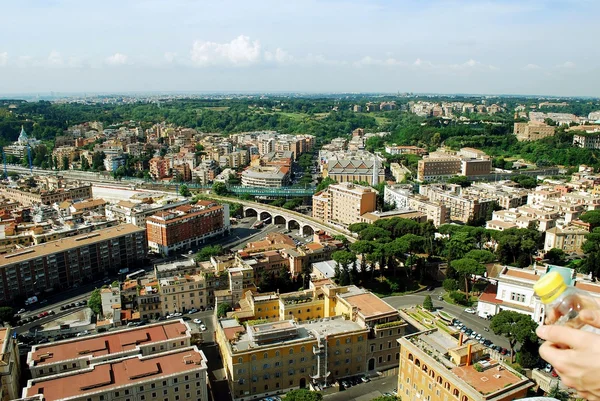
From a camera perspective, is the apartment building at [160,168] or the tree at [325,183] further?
the apartment building at [160,168]

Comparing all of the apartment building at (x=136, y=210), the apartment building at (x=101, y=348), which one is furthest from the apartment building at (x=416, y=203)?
the apartment building at (x=101, y=348)

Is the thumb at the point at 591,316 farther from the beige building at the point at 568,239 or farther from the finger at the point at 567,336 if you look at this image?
the beige building at the point at 568,239

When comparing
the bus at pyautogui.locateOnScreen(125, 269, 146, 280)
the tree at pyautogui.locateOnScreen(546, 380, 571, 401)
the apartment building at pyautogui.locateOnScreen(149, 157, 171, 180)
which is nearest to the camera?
the tree at pyautogui.locateOnScreen(546, 380, 571, 401)

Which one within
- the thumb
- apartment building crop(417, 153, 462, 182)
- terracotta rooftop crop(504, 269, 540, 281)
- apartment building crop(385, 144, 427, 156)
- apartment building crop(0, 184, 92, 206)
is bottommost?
terracotta rooftop crop(504, 269, 540, 281)

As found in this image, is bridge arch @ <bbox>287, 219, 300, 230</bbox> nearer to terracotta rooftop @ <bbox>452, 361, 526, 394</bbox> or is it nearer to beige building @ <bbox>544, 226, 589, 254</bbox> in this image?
beige building @ <bbox>544, 226, 589, 254</bbox>

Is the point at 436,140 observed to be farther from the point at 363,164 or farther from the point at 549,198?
the point at 549,198

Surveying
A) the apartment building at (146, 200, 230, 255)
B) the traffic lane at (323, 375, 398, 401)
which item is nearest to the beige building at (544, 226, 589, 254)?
the traffic lane at (323, 375, 398, 401)
